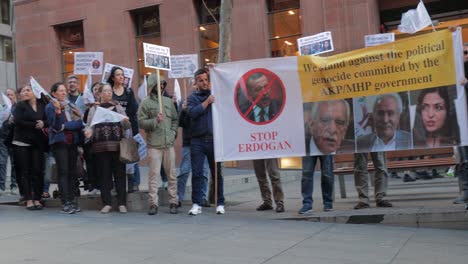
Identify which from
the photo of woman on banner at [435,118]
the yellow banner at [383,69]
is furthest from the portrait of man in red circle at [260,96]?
the photo of woman on banner at [435,118]

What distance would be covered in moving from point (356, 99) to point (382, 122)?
1.56 ft

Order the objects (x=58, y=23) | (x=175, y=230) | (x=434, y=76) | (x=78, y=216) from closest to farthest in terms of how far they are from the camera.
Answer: (x=175, y=230), (x=434, y=76), (x=78, y=216), (x=58, y=23)

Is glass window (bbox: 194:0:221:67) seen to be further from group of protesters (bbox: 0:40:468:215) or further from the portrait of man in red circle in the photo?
the portrait of man in red circle

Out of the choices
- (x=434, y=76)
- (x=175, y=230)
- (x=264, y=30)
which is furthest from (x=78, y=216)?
(x=264, y=30)

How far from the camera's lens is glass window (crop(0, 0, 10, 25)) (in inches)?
1768

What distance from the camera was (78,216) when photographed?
7.57 meters

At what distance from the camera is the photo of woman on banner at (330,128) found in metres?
7.40

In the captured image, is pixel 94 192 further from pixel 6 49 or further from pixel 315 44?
pixel 6 49

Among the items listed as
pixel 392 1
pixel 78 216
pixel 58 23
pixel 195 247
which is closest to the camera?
pixel 195 247

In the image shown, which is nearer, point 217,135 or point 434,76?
point 434,76

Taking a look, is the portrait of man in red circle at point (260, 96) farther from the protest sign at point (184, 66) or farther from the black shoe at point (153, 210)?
the protest sign at point (184, 66)

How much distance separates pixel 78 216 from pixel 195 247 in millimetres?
2766

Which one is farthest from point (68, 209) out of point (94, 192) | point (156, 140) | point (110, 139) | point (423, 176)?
point (423, 176)

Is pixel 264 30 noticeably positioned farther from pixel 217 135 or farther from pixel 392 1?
pixel 217 135
